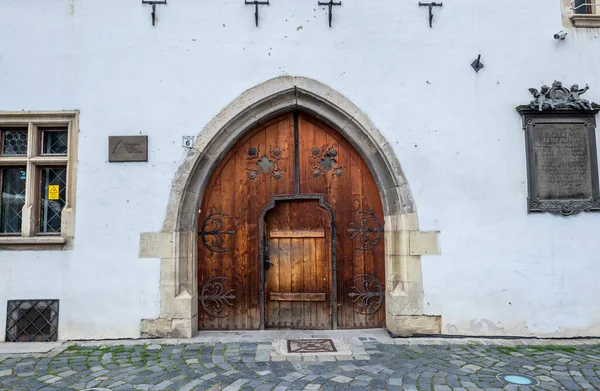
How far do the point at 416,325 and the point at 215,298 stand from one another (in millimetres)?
2355

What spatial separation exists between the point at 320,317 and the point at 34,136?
3.97 m

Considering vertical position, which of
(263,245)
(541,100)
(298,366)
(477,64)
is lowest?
(298,366)

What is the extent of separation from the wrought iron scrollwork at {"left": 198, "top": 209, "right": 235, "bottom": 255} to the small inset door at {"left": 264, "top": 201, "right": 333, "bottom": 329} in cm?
53

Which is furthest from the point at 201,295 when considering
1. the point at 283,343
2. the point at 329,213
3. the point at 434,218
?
the point at 434,218

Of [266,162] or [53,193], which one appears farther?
[266,162]

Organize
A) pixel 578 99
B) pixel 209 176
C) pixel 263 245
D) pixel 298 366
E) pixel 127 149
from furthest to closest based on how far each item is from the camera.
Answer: pixel 263 245 → pixel 209 176 → pixel 578 99 → pixel 127 149 → pixel 298 366

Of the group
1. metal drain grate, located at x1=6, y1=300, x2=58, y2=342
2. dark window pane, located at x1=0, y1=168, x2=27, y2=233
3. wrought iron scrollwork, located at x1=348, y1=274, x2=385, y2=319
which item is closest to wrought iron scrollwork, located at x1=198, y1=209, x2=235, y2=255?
wrought iron scrollwork, located at x1=348, y1=274, x2=385, y2=319

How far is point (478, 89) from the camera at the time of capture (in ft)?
15.6

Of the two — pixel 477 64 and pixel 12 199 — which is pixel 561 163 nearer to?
pixel 477 64

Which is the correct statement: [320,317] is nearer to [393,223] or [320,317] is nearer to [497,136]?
[393,223]

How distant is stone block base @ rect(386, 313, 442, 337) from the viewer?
4.55 m

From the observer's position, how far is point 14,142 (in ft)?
15.7

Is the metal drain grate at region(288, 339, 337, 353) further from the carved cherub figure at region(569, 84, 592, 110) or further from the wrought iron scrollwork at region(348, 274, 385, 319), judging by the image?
the carved cherub figure at region(569, 84, 592, 110)

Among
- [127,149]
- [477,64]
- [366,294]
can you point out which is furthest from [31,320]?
[477,64]
